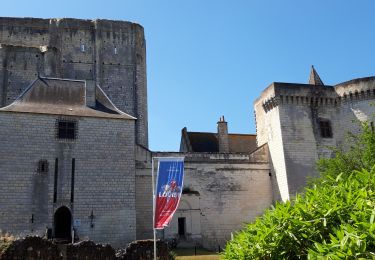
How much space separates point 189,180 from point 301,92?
926 cm

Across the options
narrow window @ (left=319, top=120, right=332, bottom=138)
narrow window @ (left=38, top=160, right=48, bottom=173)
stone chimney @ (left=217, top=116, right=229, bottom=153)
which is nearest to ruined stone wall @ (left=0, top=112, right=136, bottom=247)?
narrow window @ (left=38, top=160, right=48, bottom=173)

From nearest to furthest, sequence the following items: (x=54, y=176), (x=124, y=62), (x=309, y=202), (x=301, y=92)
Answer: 1. (x=309, y=202)
2. (x=54, y=176)
3. (x=301, y=92)
4. (x=124, y=62)

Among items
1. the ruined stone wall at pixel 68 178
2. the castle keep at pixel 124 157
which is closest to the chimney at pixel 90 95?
the castle keep at pixel 124 157

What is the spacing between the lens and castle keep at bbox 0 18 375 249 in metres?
20.6

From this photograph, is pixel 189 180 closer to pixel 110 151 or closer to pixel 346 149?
pixel 110 151

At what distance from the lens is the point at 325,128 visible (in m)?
27.3

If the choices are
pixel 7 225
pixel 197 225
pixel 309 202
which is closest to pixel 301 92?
pixel 197 225

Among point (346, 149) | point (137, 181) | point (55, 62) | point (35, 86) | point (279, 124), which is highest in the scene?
point (55, 62)

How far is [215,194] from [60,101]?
34.8 feet

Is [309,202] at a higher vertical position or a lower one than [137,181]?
lower

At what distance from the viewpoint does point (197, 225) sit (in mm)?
24641

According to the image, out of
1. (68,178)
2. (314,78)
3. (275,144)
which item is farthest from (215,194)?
(314,78)

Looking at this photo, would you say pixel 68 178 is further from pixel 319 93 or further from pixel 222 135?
pixel 319 93

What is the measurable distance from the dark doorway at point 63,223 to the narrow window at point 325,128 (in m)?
16.4
